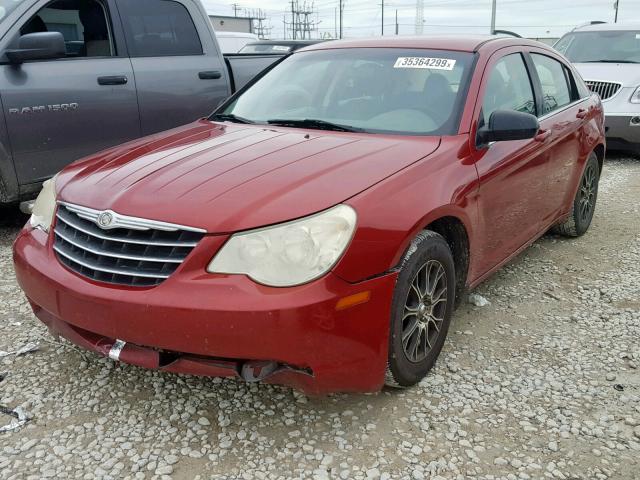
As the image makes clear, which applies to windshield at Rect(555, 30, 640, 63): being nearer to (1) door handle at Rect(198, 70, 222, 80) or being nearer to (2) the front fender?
(1) door handle at Rect(198, 70, 222, 80)

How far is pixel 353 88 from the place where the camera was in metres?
3.56

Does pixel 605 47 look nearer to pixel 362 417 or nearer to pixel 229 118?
pixel 229 118

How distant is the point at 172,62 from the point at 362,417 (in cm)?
378

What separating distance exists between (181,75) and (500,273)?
306cm

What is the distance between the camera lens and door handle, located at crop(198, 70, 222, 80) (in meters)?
5.48

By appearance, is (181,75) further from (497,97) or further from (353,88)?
(497,97)

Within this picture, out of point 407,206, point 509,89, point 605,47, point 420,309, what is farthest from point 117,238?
point 605,47

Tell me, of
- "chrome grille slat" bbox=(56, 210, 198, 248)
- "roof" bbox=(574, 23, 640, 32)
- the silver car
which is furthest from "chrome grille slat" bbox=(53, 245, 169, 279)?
"roof" bbox=(574, 23, 640, 32)

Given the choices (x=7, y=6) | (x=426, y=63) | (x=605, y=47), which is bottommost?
(x=605, y=47)

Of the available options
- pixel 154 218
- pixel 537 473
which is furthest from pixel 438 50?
pixel 537 473

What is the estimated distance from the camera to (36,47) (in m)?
4.30

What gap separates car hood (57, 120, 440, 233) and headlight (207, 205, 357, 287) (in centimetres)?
5

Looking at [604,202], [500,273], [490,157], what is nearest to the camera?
[490,157]

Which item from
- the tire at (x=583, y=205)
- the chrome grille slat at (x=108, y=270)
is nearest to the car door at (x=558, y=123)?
the tire at (x=583, y=205)
